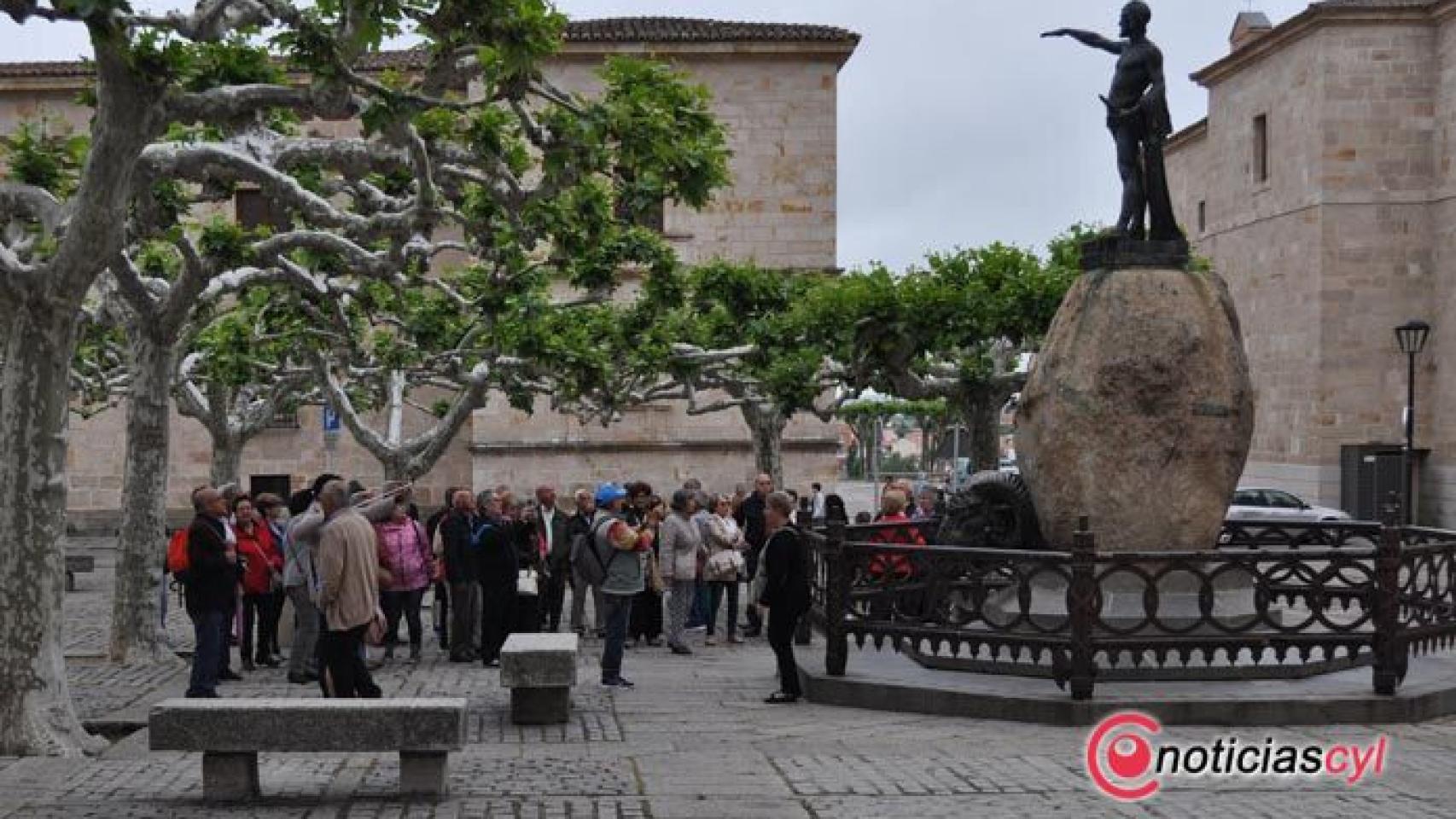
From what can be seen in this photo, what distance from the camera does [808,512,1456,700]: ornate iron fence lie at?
12.6m

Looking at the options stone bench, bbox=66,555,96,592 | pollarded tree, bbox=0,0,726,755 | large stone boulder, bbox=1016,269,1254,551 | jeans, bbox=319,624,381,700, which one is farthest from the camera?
stone bench, bbox=66,555,96,592

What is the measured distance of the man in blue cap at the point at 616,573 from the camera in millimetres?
15125

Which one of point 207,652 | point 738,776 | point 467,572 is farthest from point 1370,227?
point 738,776

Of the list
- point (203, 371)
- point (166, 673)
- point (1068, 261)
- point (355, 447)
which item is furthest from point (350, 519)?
point (355, 447)

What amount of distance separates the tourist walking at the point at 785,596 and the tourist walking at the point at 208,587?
12.9 feet

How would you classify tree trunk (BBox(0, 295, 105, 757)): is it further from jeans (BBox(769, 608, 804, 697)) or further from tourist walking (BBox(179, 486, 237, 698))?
jeans (BBox(769, 608, 804, 697))

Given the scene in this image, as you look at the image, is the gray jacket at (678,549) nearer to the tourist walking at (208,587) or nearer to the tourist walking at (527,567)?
the tourist walking at (527,567)

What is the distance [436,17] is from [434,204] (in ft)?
10.6

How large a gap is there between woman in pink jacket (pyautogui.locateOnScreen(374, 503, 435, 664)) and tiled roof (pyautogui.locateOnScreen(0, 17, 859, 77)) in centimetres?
2506

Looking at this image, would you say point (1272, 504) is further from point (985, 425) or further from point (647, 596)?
point (647, 596)

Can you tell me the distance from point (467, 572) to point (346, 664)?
5.52 meters

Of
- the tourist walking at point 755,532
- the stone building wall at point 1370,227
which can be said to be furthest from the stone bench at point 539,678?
the stone building wall at point 1370,227

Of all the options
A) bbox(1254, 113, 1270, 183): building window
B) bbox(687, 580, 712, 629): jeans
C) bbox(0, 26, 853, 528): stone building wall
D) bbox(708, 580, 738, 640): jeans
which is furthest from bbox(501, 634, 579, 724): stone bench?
bbox(1254, 113, 1270, 183): building window

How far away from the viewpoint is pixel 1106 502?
14188 mm
